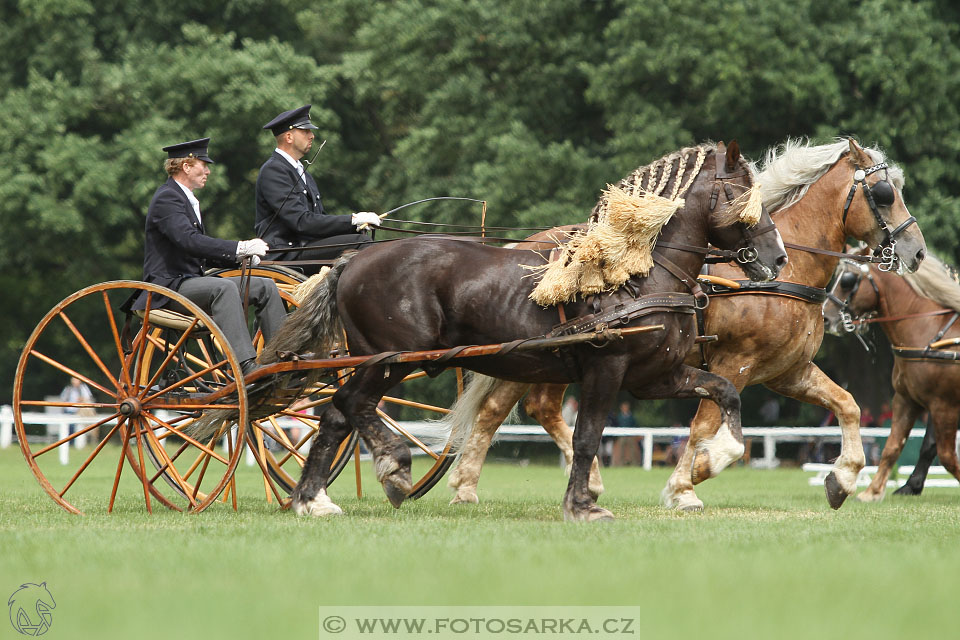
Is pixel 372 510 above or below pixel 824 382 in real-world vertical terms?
below

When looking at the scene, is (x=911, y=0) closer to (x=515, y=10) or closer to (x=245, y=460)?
(x=515, y=10)

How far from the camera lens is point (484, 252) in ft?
24.5

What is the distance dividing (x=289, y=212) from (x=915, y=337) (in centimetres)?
592

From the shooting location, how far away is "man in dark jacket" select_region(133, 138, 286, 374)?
25.6 ft

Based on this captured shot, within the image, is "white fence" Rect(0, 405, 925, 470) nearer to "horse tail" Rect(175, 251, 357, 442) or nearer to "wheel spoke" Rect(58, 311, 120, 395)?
"wheel spoke" Rect(58, 311, 120, 395)

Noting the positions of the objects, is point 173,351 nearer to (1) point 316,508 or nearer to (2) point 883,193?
(1) point 316,508

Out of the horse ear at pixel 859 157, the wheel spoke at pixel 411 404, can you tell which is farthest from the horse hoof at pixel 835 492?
the wheel spoke at pixel 411 404

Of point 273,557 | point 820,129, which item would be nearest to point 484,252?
point 273,557

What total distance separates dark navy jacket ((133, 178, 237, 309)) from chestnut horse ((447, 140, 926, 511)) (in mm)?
2227

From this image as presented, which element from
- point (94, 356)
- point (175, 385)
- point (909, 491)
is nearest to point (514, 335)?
point (175, 385)

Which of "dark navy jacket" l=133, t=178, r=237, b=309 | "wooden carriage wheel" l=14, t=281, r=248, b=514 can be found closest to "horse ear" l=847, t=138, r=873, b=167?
"dark navy jacket" l=133, t=178, r=237, b=309

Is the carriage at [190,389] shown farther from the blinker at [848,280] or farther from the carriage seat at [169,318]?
the blinker at [848,280]

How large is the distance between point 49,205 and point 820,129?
41.0ft

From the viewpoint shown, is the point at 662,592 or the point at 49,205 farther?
the point at 49,205
